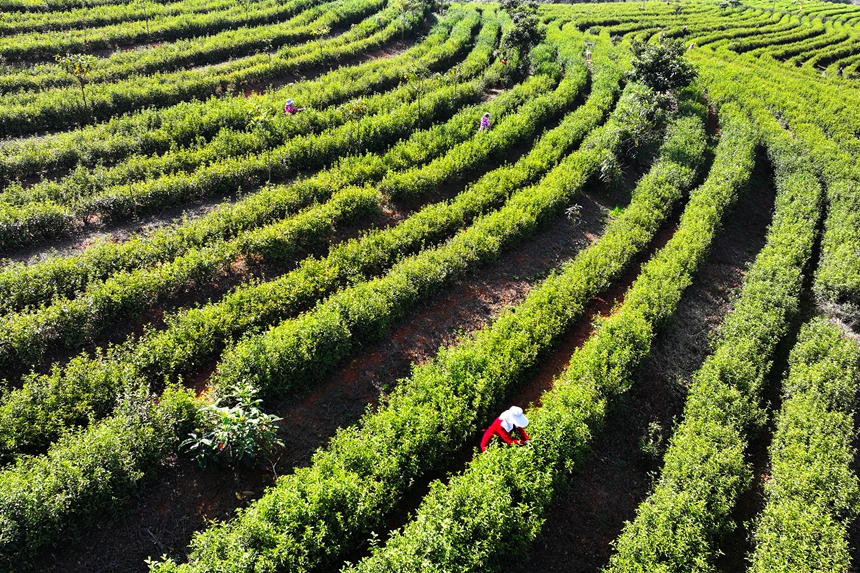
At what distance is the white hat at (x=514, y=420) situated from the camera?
8750 mm

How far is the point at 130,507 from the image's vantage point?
327 inches

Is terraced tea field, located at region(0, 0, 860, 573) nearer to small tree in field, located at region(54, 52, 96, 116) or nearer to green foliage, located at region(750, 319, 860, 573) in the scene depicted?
green foliage, located at region(750, 319, 860, 573)

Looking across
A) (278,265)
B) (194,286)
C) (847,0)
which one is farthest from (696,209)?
(847,0)

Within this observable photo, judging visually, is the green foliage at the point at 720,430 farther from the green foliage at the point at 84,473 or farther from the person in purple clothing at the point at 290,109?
the person in purple clothing at the point at 290,109

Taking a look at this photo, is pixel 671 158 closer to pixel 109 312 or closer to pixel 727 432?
pixel 727 432

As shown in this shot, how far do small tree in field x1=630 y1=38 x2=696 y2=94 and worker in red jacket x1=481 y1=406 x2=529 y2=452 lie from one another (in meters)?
23.0

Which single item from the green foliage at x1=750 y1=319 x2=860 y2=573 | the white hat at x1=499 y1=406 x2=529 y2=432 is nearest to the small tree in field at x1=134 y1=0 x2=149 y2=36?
the white hat at x1=499 y1=406 x2=529 y2=432

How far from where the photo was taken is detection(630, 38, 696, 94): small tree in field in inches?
965

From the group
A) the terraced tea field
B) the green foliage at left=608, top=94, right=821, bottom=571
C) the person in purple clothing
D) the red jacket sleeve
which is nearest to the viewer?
the green foliage at left=608, top=94, right=821, bottom=571

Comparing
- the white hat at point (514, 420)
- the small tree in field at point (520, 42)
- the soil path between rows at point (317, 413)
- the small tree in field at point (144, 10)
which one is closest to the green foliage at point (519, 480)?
the white hat at point (514, 420)

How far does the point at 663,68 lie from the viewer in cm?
2483

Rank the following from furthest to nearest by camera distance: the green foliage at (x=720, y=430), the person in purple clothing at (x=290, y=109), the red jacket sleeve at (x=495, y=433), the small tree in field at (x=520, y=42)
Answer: the small tree in field at (x=520, y=42), the person in purple clothing at (x=290, y=109), the red jacket sleeve at (x=495, y=433), the green foliage at (x=720, y=430)

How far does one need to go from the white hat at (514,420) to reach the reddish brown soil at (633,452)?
6.29ft

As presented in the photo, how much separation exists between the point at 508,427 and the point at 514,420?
0.21 metres
